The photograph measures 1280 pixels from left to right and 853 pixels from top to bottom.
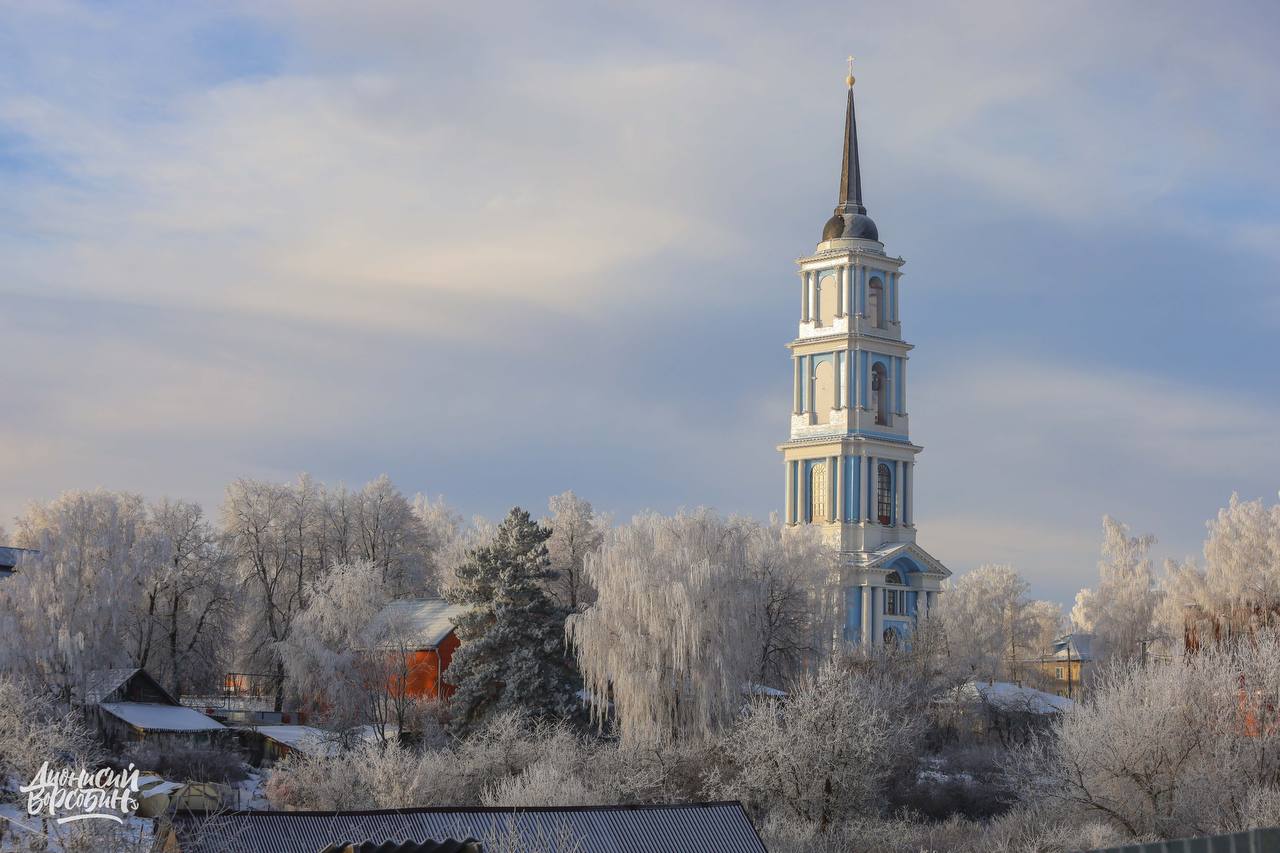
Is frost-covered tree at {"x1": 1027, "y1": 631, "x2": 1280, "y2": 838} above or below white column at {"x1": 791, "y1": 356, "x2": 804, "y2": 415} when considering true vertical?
below

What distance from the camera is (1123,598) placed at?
61.5 m

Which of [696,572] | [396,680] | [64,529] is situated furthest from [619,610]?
[64,529]

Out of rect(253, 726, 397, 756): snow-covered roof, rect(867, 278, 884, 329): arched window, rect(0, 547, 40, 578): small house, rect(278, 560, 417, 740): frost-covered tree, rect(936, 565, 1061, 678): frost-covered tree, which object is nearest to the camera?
rect(253, 726, 397, 756): snow-covered roof

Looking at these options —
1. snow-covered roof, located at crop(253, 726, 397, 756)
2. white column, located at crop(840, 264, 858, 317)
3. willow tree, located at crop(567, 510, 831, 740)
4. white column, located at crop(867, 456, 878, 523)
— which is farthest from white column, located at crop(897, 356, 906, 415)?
snow-covered roof, located at crop(253, 726, 397, 756)

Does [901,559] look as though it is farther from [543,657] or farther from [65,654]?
[65,654]

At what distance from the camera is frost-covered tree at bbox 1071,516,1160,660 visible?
197 ft

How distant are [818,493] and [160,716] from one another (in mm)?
33070

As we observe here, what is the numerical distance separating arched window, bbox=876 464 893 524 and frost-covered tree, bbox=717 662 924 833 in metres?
32.1

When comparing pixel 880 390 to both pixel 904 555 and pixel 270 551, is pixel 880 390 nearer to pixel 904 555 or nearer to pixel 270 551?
pixel 904 555

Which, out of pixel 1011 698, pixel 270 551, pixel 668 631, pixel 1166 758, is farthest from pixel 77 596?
pixel 1011 698

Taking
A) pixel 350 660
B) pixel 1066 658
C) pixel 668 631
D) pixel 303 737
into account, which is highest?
pixel 1066 658

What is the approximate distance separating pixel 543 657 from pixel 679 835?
48.3 ft

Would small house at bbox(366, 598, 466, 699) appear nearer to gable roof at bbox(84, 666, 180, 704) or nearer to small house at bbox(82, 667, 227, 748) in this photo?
small house at bbox(82, 667, 227, 748)
